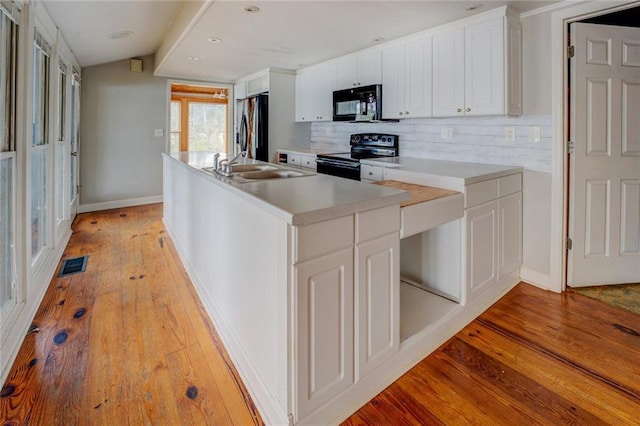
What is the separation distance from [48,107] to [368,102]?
289 cm

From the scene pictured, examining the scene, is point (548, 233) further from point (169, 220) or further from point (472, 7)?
point (169, 220)

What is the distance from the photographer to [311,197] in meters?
1.50

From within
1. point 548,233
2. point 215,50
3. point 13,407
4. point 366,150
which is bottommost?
point 13,407

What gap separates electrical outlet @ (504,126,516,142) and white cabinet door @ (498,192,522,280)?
440 mm

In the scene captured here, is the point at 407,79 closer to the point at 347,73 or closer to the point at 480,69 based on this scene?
the point at 480,69

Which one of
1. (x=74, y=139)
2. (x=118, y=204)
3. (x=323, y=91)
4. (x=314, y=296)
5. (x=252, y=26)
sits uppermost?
(x=252, y=26)

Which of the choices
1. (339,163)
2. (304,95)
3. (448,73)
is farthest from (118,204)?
(448,73)

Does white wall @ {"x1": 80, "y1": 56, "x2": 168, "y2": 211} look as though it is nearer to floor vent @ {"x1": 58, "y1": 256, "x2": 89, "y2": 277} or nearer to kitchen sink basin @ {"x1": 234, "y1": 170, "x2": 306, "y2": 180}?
floor vent @ {"x1": 58, "y1": 256, "x2": 89, "y2": 277}

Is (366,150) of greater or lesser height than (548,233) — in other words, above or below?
above

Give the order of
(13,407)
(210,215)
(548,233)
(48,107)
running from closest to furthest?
1. (13,407)
2. (210,215)
3. (548,233)
4. (48,107)

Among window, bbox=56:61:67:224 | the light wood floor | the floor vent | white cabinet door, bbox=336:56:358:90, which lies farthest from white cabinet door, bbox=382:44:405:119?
window, bbox=56:61:67:224

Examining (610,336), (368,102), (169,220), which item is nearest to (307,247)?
(610,336)

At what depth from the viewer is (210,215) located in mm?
2283

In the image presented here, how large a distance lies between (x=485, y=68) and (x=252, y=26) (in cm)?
196
